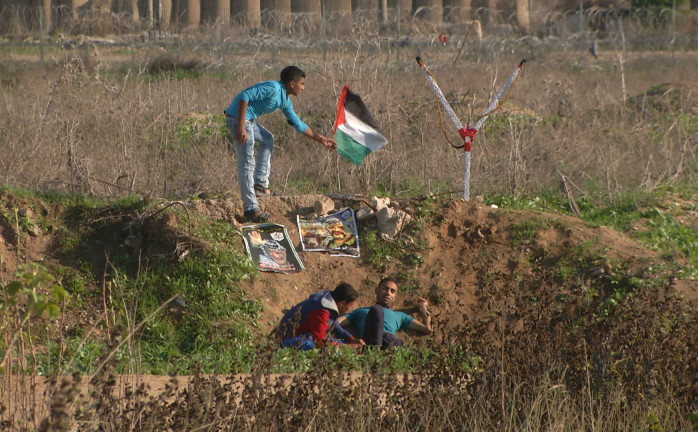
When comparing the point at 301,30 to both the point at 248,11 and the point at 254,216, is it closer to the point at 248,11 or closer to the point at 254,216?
the point at 248,11

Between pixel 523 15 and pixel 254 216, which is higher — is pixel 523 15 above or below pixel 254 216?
above

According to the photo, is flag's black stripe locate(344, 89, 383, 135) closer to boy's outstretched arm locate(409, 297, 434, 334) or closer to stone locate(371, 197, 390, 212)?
stone locate(371, 197, 390, 212)

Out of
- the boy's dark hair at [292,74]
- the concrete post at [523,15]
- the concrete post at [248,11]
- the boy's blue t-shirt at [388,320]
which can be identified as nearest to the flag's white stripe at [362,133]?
the boy's dark hair at [292,74]

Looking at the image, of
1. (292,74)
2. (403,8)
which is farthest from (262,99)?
(403,8)

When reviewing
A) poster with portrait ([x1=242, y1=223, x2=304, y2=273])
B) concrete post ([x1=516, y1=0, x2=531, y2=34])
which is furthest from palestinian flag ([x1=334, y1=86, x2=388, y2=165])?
concrete post ([x1=516, y1=0, x2=531, y2=34])

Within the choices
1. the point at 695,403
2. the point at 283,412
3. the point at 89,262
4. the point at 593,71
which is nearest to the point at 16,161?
the point at 89,262

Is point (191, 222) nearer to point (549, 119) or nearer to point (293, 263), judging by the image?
point (293, 263)

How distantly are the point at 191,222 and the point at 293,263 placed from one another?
1.09m

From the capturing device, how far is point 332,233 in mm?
8797

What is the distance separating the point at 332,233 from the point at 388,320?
5.12 feet

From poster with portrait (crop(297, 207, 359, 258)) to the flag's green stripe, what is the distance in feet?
1.80

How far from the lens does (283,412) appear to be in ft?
14.1

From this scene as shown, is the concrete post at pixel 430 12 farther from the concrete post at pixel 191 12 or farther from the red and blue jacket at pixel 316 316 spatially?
the red and blue jacket at pixel 316 316

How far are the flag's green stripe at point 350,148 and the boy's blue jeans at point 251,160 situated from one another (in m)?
0.78
